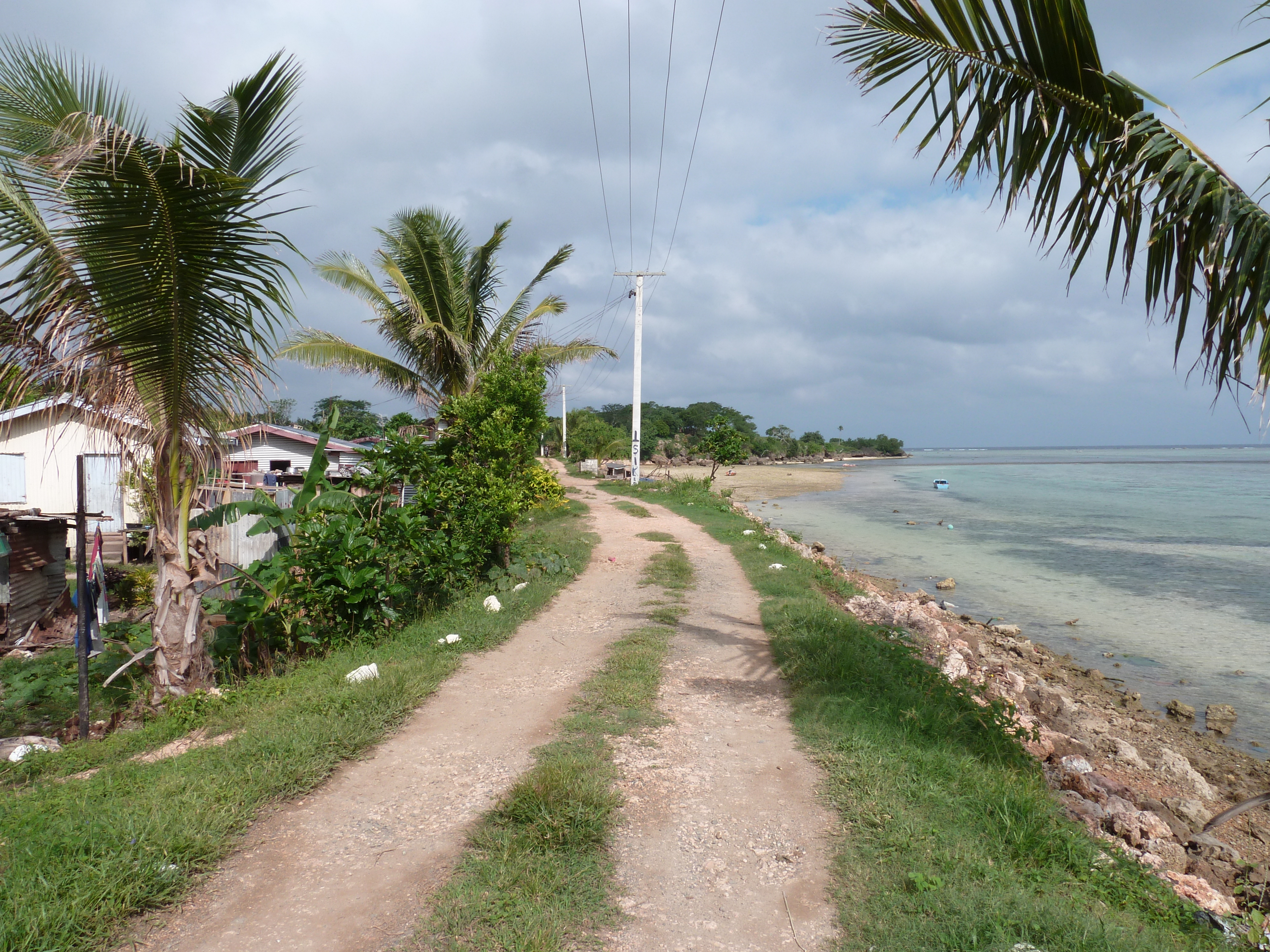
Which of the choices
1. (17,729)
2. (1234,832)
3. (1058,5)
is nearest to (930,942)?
(1058,5)

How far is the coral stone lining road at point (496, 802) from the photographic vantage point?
2.95 metres

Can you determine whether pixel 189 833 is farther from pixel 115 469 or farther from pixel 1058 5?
pixel 115 469

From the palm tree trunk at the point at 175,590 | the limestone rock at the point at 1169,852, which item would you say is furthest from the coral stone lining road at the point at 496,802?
the limestone rock at the point at 1169,852

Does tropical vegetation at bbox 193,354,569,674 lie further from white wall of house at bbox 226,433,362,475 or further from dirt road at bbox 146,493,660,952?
white wall of house at bbox 226,433,362,475

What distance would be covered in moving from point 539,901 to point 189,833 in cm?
176

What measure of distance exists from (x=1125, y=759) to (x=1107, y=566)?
45.8 ft

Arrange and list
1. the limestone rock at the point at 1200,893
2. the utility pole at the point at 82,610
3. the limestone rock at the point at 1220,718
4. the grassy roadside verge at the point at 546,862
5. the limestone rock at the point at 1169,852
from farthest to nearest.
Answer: the limestone rock at the point at 1220,718 < the utility pole at the point at 82,610 < the limestone rock at the point at 1169,852 < the limestone rock at the point at 1200,893 < the grassy roadside verge at the point at 546,862

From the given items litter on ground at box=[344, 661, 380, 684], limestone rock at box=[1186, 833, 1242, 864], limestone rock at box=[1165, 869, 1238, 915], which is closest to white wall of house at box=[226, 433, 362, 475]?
litter on ground at box=[344, 661, 380, 684]

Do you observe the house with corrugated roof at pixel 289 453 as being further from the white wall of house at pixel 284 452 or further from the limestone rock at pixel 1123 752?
the limestone rock at pixel 1123 752

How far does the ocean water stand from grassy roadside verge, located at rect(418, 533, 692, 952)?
25.4ft

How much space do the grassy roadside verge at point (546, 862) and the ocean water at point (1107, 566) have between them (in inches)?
305

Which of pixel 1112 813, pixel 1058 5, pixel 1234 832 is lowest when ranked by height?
pixel 1234 832

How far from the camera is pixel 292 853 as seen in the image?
3441 mm

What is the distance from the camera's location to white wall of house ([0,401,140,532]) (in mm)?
13555
